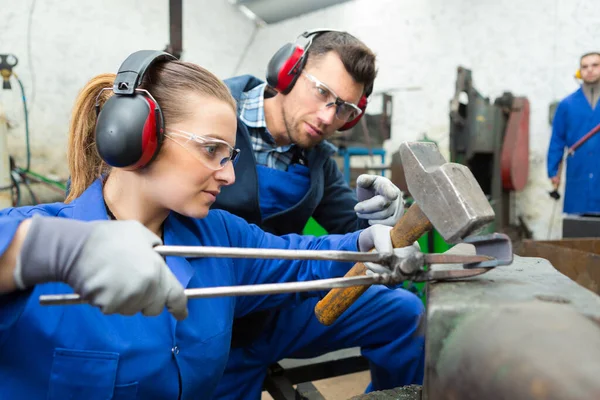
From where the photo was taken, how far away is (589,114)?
12.4 feet

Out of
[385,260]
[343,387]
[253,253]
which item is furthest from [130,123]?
[343,387]

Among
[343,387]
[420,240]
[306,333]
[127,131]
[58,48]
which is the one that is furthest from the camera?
[58,48]

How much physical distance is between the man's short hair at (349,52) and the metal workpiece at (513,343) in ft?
3.50

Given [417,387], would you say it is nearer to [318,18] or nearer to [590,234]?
[590,234]

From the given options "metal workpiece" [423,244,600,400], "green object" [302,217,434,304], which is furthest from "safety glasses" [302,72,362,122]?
"green object" [302,217,434,304]

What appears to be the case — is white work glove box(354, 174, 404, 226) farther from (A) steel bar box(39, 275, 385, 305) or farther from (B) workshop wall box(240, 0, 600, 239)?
(B) workshop wall box(240, 0, 600, 239)

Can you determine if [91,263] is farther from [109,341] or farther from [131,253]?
[109,341]

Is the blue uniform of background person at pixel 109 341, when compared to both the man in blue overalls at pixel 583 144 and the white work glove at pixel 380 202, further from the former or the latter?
the man in blue overalls at pixel 583 144

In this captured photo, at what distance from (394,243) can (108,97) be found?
71 cm

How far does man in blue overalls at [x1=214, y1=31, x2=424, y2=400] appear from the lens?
1.44 meters

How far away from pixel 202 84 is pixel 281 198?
0.77 meters

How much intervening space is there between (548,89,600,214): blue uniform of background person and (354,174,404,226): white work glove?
3010mm

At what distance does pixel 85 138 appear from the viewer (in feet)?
3.49

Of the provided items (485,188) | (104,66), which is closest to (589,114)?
(485,188)
